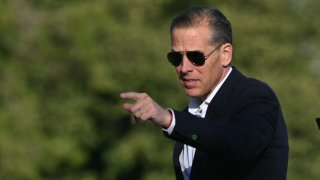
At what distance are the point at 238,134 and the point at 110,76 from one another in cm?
1633

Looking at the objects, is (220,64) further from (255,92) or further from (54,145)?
(54,145)

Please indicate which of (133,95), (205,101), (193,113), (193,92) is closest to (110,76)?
(193,113)

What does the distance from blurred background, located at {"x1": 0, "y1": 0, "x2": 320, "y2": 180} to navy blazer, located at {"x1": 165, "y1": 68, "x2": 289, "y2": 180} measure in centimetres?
1461

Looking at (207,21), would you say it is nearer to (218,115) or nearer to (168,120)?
(218,115)

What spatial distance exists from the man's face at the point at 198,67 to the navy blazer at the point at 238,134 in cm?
6

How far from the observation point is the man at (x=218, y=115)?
11.5 feet

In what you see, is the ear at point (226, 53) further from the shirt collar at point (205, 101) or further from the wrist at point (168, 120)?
the wrist at point (168, 120)

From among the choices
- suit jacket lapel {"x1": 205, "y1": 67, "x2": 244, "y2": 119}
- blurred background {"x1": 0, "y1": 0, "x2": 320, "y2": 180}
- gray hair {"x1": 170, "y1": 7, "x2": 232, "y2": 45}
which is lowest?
blurred background {"x1": 0, "y1": 0, "x2": 320, "y2": 180}

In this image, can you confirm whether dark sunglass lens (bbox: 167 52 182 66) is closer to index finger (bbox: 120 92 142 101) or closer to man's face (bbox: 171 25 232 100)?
man's face (bbox: 171 25 232 100)

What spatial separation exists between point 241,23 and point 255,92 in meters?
15.6

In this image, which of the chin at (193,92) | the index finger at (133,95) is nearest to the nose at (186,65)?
the chin at (193,92)

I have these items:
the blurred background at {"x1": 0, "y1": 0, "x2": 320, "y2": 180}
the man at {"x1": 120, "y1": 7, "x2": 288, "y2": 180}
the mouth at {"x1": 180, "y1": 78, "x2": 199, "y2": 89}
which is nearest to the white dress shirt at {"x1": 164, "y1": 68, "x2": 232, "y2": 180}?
the man at {"x1": 120, "y1": 7, "x2": 288, "y2": 180}

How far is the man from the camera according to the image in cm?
350

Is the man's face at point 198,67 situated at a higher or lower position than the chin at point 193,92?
higher
